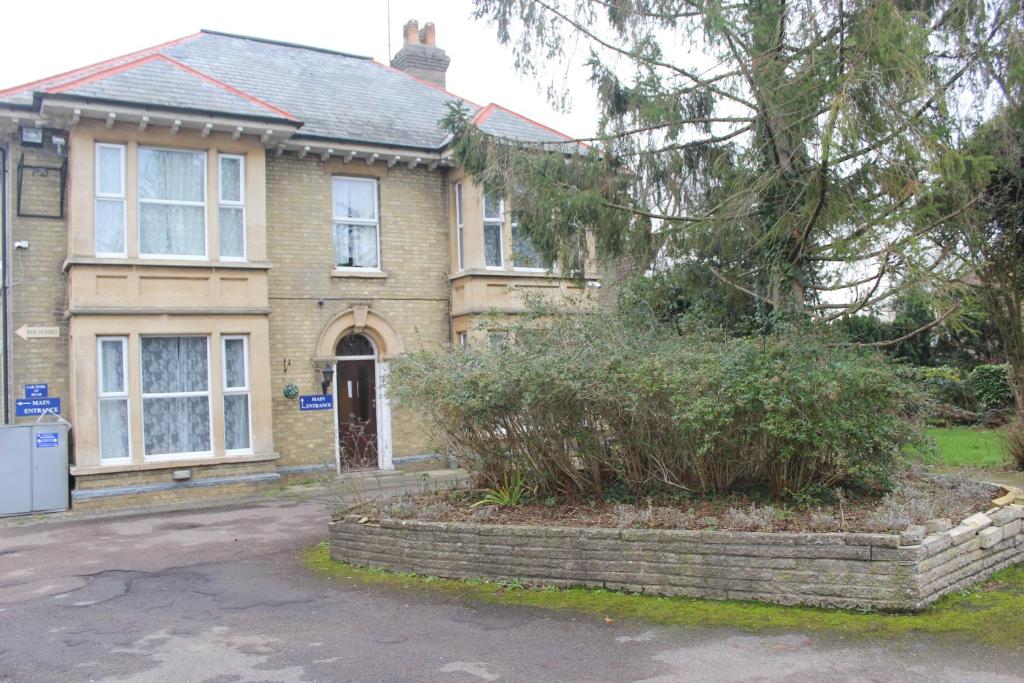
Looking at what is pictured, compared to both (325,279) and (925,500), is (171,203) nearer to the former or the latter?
(325,279)

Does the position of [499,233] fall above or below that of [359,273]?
above

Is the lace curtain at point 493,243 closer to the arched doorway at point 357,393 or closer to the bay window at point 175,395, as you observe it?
the arched doorway at point 357,393

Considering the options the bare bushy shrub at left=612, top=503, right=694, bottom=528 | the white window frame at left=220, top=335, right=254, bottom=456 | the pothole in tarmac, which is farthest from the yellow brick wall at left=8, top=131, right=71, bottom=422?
the bare bushy shrub at left=612, top=503, right=694, bottom=528

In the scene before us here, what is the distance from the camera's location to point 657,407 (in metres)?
7.84

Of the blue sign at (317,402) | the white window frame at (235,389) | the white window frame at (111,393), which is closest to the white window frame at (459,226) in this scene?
the blue sign at (317,402)

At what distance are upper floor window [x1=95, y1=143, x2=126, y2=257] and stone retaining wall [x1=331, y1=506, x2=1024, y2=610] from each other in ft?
27.4

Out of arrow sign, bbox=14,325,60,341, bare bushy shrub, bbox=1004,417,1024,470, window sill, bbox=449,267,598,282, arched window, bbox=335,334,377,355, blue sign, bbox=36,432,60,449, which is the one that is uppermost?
window sill, bbox=449,267,598,282

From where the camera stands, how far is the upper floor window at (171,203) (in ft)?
46.6

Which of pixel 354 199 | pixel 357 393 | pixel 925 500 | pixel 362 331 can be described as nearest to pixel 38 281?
pixel 362 331

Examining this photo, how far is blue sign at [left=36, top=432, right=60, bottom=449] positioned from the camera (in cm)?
1294

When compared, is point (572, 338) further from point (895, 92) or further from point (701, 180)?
point (895, 92)

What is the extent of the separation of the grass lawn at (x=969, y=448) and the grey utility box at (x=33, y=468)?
1282 centimetres

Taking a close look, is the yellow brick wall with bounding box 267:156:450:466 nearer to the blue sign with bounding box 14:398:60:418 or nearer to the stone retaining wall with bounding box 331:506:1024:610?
the blue sign with bounding box 14:398:60:418

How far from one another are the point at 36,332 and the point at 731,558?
12.0 m
